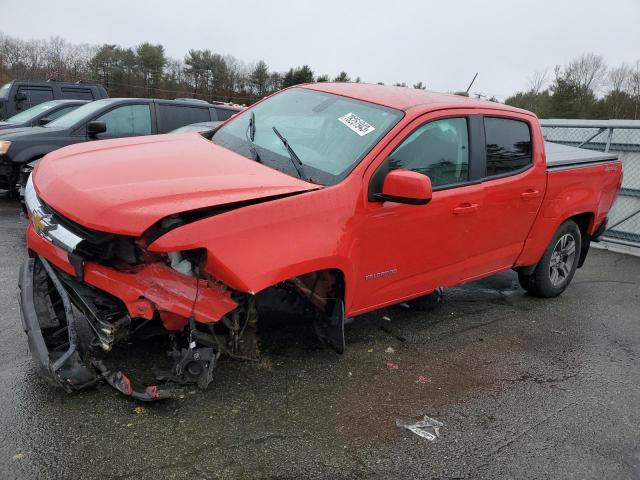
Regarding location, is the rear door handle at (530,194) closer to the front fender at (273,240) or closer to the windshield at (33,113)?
the front fender at (273,240)

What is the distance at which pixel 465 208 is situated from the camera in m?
3.79

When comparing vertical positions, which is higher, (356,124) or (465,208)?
(356,124)

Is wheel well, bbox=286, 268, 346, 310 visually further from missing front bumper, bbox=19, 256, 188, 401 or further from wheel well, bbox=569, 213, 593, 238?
wheel well, bbox=569, 213, 593, 238

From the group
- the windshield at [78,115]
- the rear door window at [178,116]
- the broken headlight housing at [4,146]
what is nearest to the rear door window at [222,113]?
the rear door window at [178,116]

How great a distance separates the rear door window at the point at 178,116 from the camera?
27.5 feet

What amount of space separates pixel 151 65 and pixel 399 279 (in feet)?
123

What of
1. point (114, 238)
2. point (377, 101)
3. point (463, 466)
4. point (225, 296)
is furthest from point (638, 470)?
point (114, 238)

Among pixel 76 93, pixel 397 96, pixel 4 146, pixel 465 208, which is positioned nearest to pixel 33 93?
pixel 76 93

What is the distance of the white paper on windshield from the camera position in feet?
11.3

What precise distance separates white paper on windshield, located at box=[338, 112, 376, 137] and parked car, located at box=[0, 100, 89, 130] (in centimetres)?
676

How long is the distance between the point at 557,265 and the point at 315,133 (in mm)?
3223

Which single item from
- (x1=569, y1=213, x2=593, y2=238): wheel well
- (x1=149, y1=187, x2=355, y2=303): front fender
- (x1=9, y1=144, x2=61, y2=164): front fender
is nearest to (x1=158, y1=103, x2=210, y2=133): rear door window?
(x1=9, y1=144, x2=61, y2=164): front fender

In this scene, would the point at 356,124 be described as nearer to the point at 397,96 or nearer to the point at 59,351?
the point at 397,96

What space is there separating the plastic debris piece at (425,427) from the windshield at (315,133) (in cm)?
149
